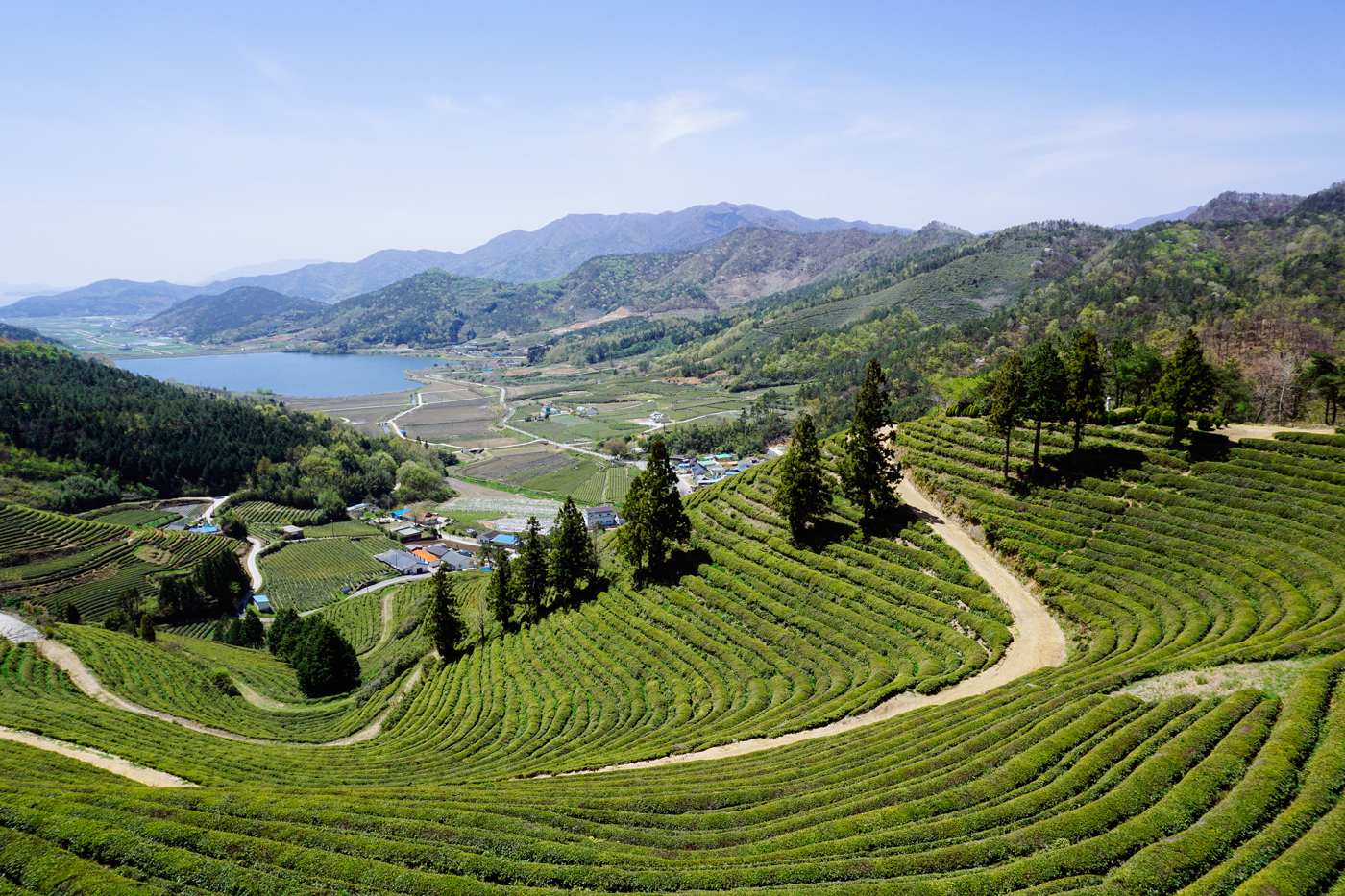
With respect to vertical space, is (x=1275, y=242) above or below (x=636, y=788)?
above

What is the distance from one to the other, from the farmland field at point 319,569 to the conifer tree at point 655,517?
6579cm

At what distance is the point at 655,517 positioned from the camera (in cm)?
5353

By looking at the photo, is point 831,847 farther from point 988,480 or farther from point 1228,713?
point 988,480

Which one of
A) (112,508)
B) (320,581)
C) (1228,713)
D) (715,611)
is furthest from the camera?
(112,508)

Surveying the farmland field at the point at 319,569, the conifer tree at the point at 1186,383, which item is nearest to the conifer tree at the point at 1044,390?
the conifer tree at the point at 1186,383

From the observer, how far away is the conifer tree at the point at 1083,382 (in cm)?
4459

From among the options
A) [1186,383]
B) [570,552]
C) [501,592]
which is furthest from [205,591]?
[1186,383]

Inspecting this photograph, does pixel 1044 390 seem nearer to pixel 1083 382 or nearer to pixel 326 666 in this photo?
pixel 1083 382

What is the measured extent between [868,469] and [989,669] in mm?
19967

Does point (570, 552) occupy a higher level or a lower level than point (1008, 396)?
lower

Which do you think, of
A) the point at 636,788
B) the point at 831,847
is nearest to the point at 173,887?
the point at 636,788

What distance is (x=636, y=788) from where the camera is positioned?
70.8ft

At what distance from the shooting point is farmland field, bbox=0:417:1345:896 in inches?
590

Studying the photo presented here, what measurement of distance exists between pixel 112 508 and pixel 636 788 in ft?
512
